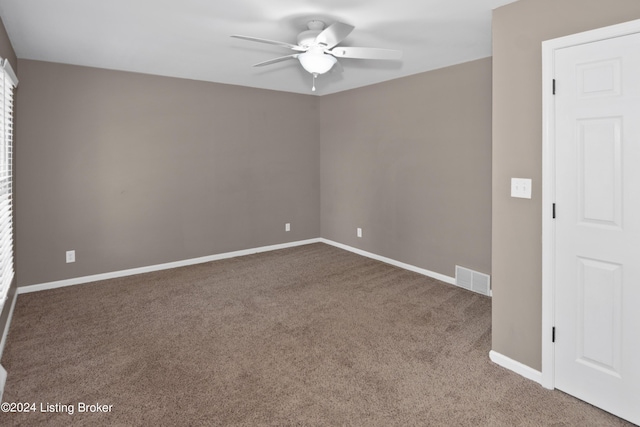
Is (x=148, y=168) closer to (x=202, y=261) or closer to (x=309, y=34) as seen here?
(x=202, y=261)

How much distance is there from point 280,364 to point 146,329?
4.14 feet

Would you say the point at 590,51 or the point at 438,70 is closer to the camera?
the point at 590,51

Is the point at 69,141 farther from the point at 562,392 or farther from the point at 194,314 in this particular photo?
the point at 562,392

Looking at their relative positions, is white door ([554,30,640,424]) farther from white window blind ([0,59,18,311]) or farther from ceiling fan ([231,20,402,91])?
white window blind ([0,59,18,311])

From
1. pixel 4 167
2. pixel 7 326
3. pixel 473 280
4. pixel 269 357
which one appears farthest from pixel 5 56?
pixel 473 280

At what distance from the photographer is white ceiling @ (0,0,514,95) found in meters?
2.51

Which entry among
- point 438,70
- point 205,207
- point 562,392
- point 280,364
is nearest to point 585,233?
point 562,392

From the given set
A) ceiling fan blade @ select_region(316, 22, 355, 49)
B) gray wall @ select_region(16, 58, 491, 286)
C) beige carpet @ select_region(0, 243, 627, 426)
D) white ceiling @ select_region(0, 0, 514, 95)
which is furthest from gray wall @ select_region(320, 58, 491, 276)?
ceiling fan blade @ select_region(316, 22, 355, 49)

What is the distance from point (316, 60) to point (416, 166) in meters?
2.14

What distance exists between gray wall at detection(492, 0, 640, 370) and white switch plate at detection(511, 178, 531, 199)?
3 cm

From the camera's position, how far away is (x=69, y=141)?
402 centimetres

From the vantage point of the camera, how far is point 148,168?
451 cm

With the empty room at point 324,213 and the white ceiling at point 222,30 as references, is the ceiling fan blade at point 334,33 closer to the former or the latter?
the empty room at point 324,213

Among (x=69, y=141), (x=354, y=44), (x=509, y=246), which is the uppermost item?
(x=354, y=44)
